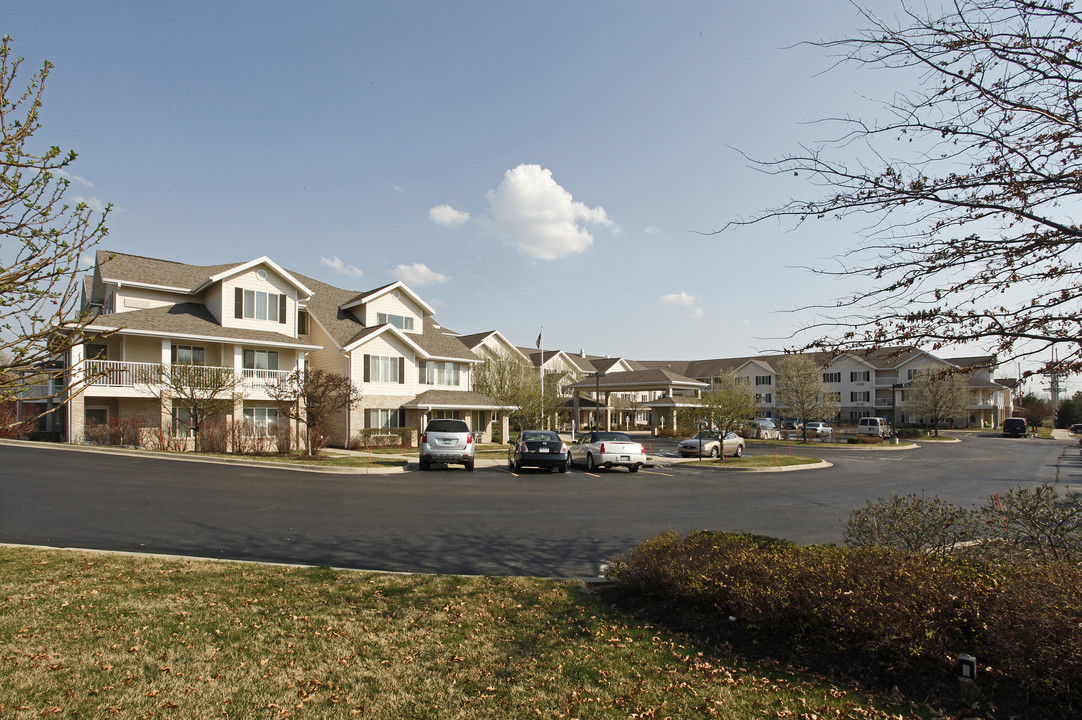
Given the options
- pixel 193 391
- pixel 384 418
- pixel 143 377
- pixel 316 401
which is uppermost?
pixel 143 377

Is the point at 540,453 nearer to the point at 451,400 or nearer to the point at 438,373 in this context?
the point at 451,400

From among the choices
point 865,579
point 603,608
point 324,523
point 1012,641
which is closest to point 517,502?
point 324,523

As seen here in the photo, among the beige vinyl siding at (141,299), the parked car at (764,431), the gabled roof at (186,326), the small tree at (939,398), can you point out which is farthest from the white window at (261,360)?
the small tree at (939,398)

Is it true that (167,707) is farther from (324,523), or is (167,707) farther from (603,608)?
(324,523)

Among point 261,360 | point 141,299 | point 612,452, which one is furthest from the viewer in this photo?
point 261,360

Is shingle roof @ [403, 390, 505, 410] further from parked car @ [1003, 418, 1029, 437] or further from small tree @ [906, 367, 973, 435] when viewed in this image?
parked car @ [1003, 418, 1029, 437]

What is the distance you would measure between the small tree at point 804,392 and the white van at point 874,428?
19.7 feet

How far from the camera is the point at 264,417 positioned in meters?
30.2

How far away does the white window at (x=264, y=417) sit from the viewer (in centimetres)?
2870

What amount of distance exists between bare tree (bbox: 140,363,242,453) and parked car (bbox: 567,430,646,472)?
16181mm

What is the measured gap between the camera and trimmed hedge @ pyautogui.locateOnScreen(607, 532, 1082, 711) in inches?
152

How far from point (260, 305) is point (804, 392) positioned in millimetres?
39185

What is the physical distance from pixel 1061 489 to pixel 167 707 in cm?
2482

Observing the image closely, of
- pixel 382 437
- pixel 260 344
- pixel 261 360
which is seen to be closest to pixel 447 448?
pixel 382 437
